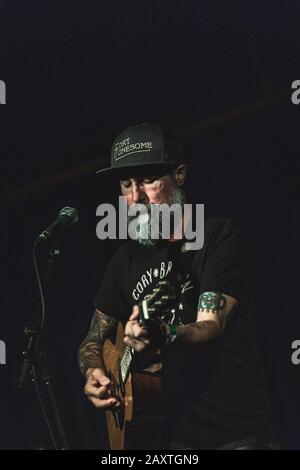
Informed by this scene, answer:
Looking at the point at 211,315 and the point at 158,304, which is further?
the point at 211,315

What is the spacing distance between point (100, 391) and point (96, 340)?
297 millimetres

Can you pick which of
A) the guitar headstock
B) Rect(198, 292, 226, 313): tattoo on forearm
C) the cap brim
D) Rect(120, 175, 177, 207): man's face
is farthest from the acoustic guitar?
the cap brim

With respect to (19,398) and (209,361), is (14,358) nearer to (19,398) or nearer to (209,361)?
(19,398)

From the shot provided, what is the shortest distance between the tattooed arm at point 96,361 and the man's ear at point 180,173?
66 cm

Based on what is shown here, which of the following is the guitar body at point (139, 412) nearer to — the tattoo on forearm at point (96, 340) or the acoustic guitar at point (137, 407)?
the acoustic guitar at point (137, 407)

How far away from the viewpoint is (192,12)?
3.16 metres

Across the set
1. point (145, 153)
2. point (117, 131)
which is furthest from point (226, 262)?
point (117, 131)

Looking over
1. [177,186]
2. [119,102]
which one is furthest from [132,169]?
[119,102]

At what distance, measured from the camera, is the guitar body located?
7.98 feet

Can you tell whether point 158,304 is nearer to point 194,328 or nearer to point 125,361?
point 194,328

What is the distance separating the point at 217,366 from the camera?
2352mm

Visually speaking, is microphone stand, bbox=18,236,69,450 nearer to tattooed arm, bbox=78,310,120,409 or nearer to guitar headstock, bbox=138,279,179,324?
tattooed arm, bbox=78,310,120,409

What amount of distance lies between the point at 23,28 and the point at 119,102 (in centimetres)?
64

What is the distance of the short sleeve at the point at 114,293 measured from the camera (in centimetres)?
276
